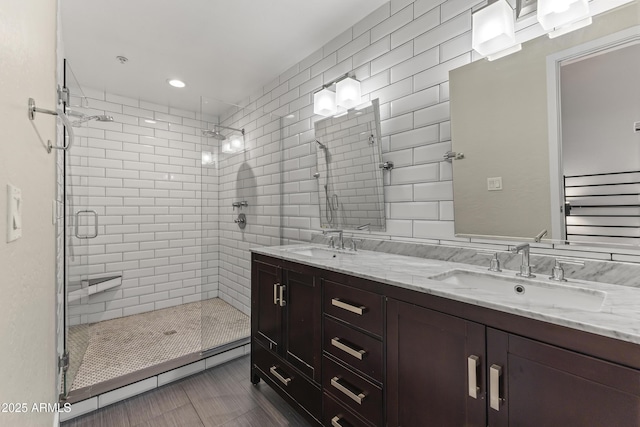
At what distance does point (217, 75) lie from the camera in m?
2.96

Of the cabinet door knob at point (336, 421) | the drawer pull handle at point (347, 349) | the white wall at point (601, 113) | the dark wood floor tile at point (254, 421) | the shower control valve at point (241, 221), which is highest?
the white wall at point (601, 113)

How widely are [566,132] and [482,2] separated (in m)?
0.80

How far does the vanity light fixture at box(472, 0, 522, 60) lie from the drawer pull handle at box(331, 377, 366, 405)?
1727 millimetres

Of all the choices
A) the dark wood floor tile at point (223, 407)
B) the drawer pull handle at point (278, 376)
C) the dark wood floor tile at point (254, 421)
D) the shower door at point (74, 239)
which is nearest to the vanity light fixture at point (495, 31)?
the drawer pull handle at point (278, 376)

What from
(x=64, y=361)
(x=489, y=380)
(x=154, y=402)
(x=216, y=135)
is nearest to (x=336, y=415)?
(x=489, y=380)

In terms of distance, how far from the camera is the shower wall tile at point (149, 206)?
10.5ft

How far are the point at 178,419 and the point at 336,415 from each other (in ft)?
3.36

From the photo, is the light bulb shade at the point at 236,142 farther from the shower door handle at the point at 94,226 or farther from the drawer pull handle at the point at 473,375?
the drawer pull handle at the point at 473,375

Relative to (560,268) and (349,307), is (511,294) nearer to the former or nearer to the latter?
(560,268)

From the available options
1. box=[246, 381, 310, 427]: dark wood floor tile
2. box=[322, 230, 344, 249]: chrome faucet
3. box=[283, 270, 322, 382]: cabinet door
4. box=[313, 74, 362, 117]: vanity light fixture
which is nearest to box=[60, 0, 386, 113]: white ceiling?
box=[313, 74, 362, 117]: vanity light fixture

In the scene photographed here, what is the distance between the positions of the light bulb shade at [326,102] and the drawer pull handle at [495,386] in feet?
6.45

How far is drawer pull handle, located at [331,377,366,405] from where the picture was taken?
51.8 inches

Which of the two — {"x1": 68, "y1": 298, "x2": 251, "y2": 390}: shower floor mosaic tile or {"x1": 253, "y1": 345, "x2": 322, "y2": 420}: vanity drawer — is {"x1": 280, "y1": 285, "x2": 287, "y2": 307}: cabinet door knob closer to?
{"x1": 253, "y1": 345, "x2": 322, "y2": 420}: vanity drawer

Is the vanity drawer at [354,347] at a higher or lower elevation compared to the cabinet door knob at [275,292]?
lower
